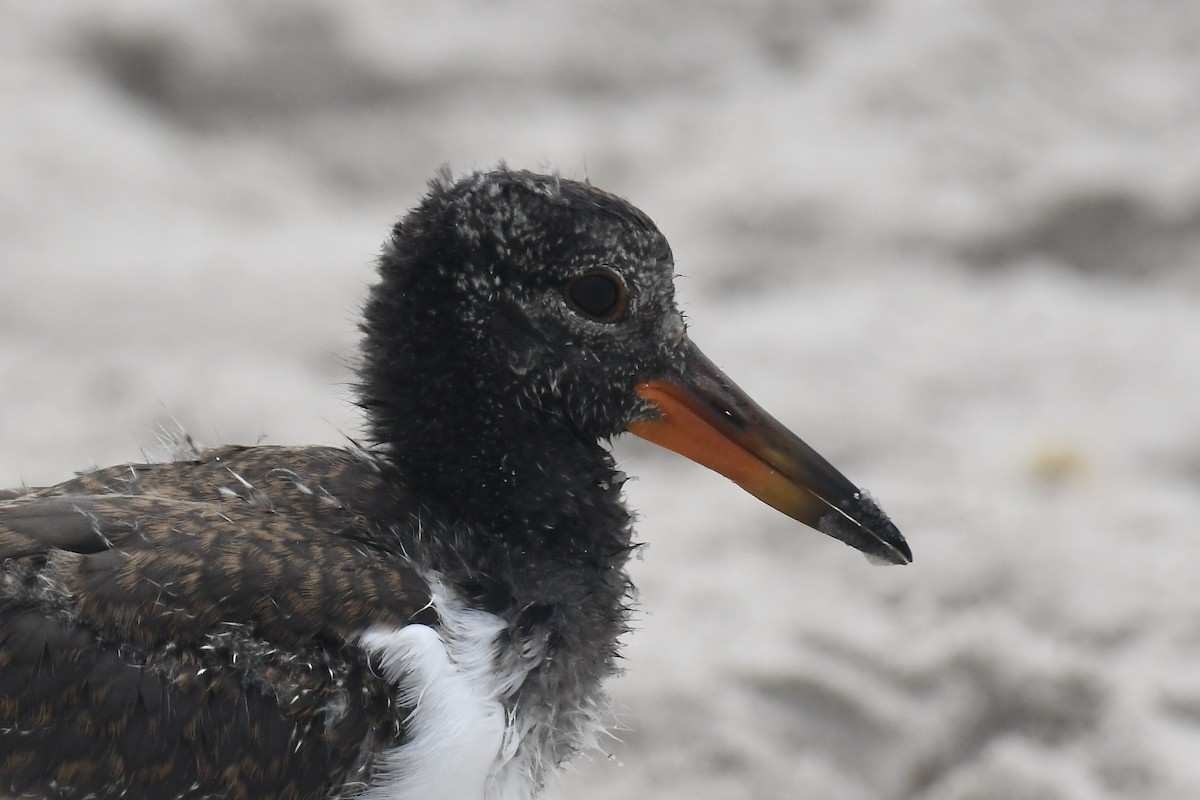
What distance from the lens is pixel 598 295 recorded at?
3148 millimetres

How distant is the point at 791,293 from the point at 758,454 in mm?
2970

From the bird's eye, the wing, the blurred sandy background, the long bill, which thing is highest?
the blurred sandy background

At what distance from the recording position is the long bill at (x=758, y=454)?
10.7ft

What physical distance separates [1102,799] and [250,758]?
8.14 feet

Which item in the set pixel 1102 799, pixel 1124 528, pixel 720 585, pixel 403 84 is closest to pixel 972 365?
pixel 1124 528

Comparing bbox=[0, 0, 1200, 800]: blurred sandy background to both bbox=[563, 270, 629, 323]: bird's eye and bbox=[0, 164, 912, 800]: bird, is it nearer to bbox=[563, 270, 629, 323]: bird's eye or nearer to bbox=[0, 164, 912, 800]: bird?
bbox=[0, 164, 912, 800]: bird

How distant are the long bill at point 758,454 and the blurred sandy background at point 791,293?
1.00 meters

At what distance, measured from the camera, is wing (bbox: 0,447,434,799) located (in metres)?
2.67

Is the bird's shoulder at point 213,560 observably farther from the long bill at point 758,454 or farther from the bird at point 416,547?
the long bill at point 758,454

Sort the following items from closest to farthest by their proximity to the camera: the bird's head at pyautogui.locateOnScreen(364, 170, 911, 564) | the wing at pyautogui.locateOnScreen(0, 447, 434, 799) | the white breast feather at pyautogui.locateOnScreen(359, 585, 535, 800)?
the wing at pyautogui.locateOnScreen(0, 447, 434, 799)
the white breast feather at pyautogui.locateOnScreen(359, 585, 535, 800)
the bird's head at pyautogui.locateOnScreen(364, 170, 911, 564)

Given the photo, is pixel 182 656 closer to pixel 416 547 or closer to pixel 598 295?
pixel 416 547

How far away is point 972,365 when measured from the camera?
580 cm

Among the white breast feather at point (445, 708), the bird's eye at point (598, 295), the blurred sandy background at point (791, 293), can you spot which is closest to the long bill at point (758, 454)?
the bird's eye at point (598, 295)

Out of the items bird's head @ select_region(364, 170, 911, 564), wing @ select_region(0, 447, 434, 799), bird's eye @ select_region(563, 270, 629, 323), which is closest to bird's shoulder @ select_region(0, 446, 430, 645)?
wing @ select_region(0, 447, 434, 799)
